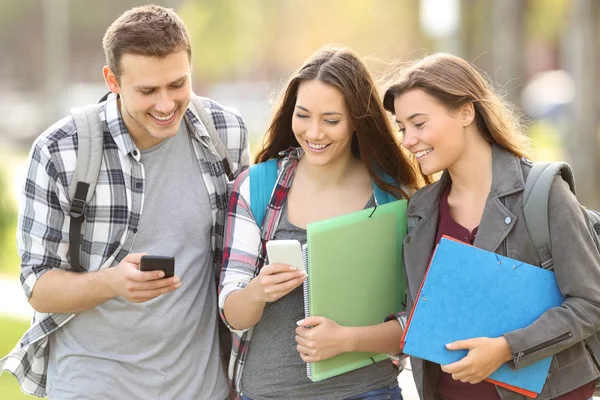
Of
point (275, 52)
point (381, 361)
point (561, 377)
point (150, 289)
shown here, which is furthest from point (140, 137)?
point (275, 52)

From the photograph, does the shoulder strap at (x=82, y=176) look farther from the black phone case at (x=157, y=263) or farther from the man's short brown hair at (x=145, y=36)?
the black phone case at (x=157, y=263)

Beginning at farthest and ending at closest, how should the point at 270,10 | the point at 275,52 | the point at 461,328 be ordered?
the point at 275,52 < the point at 270,10 < the point at 461,328

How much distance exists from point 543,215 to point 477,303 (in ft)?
1.22

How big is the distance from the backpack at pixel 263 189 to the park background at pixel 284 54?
382mm

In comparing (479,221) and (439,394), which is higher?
(479,221)

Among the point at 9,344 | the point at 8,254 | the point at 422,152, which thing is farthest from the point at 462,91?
the point at 8,254

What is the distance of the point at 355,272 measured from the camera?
3.50 metres

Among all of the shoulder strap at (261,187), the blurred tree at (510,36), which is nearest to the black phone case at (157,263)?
the shoulder strap at (261,187)

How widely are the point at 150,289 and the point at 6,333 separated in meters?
6.41

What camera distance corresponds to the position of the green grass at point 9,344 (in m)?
7.52

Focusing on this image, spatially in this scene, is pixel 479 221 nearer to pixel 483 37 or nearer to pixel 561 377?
pixel 561 377

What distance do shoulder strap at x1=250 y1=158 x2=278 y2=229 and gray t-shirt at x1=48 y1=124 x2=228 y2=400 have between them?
248 millimetres

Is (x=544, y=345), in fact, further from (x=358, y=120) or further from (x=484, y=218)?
(x=358, y=120)

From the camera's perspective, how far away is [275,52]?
57.6 metres
